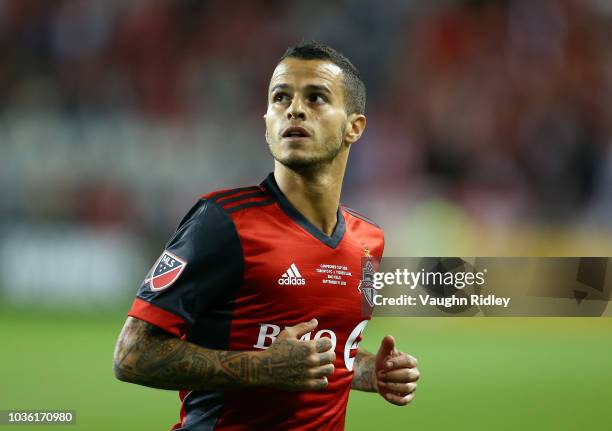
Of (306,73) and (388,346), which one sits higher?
(306,73)

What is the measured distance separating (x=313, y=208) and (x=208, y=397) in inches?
28.4

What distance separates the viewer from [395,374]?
2.93 meters

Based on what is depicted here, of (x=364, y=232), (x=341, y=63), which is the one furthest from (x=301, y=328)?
(x=341, y=63)

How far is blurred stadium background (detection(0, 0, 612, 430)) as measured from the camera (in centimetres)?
874

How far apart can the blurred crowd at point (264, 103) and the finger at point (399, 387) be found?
678 centimetres

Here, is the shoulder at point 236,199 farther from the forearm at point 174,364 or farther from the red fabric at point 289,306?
the forearm at point 174,364

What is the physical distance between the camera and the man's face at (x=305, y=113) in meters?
2.72

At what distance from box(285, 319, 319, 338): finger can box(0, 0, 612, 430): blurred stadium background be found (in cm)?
492

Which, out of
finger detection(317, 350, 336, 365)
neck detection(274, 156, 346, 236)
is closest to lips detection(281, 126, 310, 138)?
neck detection(274, 156, 346, 236)

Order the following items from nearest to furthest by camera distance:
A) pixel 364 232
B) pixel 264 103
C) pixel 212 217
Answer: pixel 212 217
pixel 364 232
pixel 264 103

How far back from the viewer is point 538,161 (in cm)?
1048

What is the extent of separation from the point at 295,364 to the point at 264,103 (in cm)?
899

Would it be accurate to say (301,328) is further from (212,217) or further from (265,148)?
(265,148)

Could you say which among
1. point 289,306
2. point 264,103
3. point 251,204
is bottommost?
point 289,306
